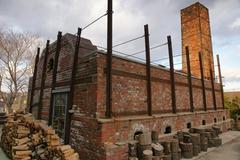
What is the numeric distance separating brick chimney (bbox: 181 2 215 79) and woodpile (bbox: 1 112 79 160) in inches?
513

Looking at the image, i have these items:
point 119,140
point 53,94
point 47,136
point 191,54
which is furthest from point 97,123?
point 191,54

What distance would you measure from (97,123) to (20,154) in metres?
3.22

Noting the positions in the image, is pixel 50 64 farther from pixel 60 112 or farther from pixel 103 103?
pixel 103 103

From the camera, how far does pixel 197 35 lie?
15992 mm

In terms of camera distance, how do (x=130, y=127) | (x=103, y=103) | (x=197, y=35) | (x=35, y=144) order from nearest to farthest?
1. (x=103, y=103)
2. (x=130, y=127)
3. (x=35, y=144)
4. (x=197, y=35)

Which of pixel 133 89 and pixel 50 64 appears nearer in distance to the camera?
pixel 133 89

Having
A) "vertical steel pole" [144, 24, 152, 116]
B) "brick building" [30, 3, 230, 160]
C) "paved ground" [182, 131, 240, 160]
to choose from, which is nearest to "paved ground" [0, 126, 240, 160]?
"paved ground" [182, 131, 240, 160]

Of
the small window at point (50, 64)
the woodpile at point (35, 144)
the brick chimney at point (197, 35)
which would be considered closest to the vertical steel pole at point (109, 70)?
the woodpile at point (35, 144)

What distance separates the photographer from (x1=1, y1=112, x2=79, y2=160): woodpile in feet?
17.7

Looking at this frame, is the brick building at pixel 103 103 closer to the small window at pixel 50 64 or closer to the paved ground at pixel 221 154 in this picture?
the small window at pixel 50 64

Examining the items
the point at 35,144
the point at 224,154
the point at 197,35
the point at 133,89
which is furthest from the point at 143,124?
the point at 197,35

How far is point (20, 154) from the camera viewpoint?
619 centimetres

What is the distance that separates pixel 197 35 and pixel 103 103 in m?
13.7

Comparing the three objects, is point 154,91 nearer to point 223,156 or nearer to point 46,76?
point 223,156
